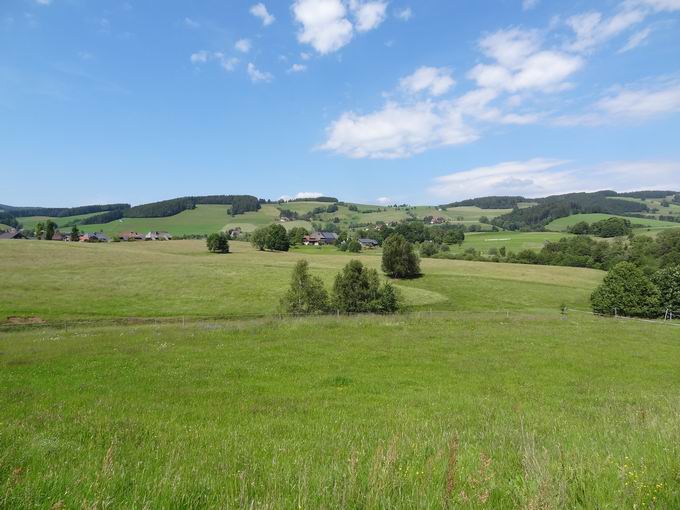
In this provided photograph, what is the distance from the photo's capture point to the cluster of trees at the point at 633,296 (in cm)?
7088

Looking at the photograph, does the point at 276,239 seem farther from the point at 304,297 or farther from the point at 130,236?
the point at 304,297

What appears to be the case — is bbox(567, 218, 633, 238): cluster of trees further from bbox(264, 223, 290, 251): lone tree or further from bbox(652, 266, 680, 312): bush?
bbox(264, 223, 290, 251): lone tree

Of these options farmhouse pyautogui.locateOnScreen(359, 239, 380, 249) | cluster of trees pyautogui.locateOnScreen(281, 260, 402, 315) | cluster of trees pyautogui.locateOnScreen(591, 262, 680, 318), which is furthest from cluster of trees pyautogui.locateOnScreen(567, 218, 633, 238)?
cluster of trees pyautogui.locateOnScreen(281, 260, 402, 315)

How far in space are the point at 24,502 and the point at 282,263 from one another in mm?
103845

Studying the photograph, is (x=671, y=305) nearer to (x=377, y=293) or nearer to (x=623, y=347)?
(x=377, y=293)

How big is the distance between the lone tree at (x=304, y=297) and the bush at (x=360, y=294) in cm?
439

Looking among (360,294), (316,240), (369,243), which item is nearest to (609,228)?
(369,243)

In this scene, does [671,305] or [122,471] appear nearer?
[122,471]

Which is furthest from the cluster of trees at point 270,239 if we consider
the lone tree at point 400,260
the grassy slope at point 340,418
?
the grassy slope at point 340,418

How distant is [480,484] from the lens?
14.6ft

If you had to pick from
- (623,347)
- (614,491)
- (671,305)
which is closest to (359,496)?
(614,491)

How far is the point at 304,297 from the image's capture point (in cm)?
5834

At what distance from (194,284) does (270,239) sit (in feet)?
224

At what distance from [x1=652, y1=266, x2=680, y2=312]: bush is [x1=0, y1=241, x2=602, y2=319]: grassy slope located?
12.9 m
